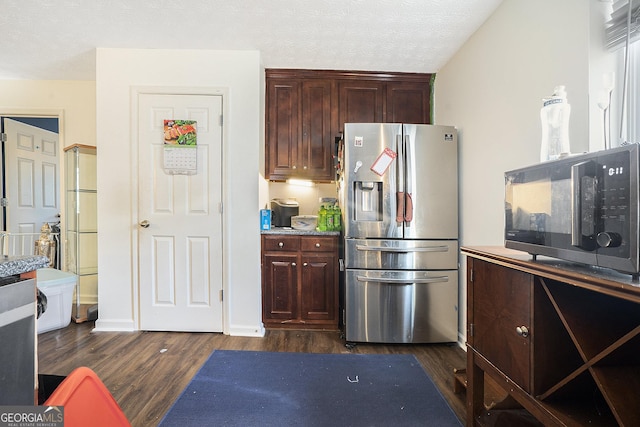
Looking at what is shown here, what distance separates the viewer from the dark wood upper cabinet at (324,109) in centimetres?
271

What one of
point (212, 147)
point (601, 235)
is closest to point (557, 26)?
point (601, 235)

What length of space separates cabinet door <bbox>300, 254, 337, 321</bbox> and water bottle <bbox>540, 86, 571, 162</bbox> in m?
1.77

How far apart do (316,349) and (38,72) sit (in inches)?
152

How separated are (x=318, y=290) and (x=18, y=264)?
1990 millimetres

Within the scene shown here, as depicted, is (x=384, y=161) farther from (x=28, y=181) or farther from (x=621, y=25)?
(x=28, y=181)

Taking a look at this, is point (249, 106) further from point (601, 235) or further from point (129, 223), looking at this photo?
point (601, 235)

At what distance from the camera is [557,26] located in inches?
54.1

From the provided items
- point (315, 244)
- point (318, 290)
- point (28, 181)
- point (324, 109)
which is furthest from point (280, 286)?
point (28, 181)

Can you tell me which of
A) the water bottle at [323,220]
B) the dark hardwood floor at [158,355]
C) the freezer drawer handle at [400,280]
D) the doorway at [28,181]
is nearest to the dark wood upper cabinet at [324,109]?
the water bottle at [323,220]

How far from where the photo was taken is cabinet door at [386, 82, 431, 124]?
2748 millimetres

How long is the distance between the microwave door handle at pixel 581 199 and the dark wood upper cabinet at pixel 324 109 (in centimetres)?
212

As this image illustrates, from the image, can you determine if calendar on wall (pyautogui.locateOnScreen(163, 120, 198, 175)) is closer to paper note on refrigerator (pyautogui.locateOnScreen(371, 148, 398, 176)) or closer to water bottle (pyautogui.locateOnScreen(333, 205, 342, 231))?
water bottle (pyautogui.locateOnScreen(333, 205, 342, 231))

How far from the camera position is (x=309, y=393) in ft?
5.36

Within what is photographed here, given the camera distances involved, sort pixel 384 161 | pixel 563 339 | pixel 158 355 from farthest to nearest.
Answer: pixel 384 161
pixel 158 355
pixel 563 339
